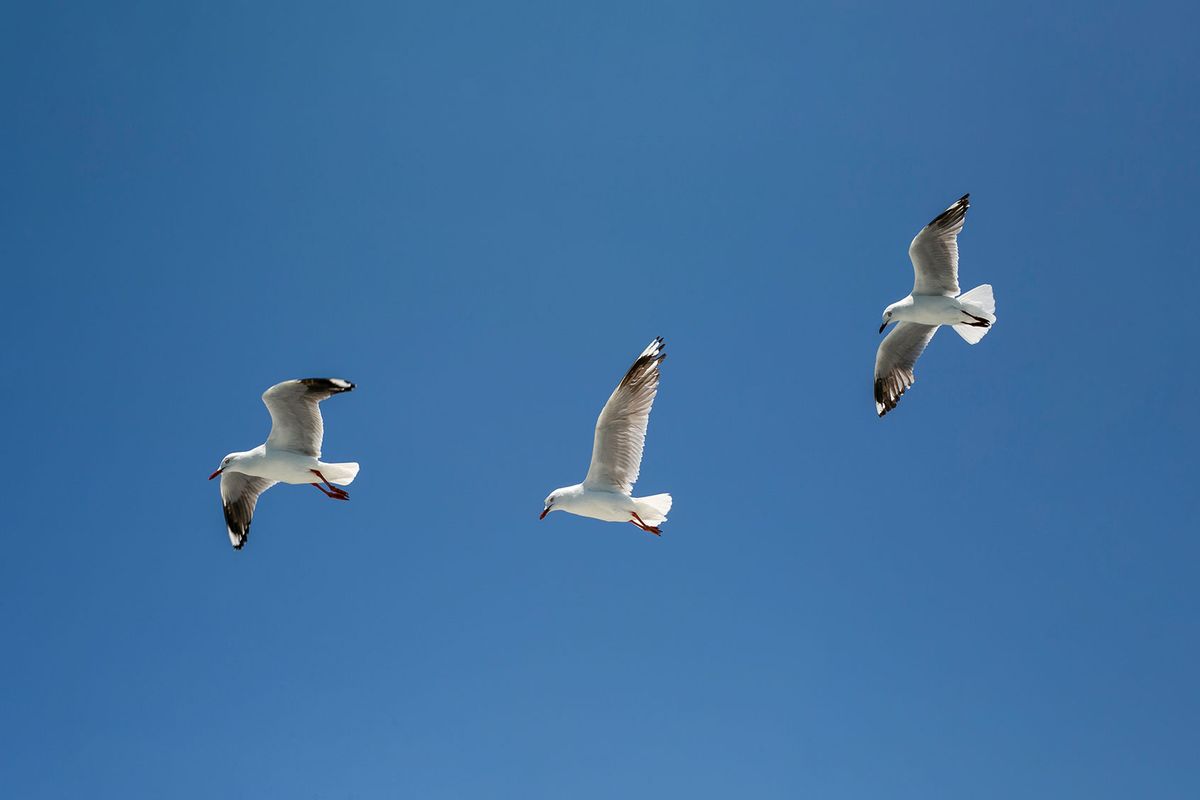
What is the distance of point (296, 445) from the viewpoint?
11.6m

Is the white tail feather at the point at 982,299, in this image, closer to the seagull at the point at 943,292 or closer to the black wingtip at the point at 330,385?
the seagull at the point at 943,292

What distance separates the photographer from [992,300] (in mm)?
13344

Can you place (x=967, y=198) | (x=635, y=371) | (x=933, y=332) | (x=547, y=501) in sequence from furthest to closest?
1. (x=933, y=332)
2. (x=967, y=198)
3. (x=547, y=501)
4. (x=635, y=371)

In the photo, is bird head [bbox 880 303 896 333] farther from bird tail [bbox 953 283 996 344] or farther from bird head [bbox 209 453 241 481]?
bird head [bbox 209 453 241 481]

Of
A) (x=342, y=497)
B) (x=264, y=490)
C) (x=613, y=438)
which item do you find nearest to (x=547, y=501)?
(x=613, y=438)

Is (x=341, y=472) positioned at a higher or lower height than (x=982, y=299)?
lower

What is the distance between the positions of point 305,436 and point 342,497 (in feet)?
2.50

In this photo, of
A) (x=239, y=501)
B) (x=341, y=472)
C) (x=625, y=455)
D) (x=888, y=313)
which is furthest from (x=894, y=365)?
(x=239, y=501)

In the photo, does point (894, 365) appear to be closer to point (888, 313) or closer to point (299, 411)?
point (888, 313)

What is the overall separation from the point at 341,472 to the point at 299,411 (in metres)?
0.76

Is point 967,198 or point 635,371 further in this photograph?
point 967,198

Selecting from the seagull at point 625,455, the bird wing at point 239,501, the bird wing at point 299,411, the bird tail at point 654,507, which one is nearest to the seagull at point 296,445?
the bird wing at point 299,411

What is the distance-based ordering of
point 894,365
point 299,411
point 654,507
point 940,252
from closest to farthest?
point 654,507 → point 299,411 → point 940,252 → point 894,365

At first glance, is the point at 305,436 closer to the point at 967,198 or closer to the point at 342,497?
the point at 342,497
